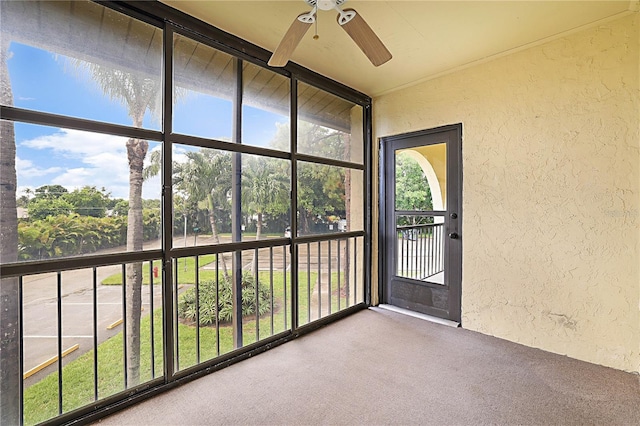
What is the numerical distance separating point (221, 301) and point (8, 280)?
129 centimetres

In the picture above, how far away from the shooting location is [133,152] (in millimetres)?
1979

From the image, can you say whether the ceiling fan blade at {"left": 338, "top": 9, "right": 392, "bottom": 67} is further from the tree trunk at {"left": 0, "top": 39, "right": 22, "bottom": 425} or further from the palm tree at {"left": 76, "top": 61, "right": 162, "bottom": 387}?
the tree trunk at {"left": 0, "top": 39, "right": 22, "bottom": 425}

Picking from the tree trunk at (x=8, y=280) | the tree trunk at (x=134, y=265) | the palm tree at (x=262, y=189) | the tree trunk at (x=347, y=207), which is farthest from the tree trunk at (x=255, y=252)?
the tree trunk at (x=8, y=280)

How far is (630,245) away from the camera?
2.18m

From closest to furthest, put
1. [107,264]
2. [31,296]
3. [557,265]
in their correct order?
[31,296], [107,264], [557,265]

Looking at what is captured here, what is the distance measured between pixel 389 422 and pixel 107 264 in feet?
6.24

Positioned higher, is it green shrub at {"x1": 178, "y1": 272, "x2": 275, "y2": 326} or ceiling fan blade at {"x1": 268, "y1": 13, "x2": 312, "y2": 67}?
ceiling fan blade at {"x1": 268, "y1": 13, "x2": 312, "y2": 67}

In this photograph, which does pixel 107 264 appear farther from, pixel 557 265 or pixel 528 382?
pixel 557 265

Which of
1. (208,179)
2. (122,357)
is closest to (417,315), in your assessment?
(208,179)

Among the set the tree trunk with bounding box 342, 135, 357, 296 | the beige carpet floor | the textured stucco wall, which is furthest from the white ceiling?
the beige carpet floor

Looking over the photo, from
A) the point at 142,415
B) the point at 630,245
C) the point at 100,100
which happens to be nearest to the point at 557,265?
the point at 630,245

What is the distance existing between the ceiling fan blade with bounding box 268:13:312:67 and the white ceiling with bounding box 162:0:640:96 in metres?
0.40

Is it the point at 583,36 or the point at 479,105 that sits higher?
the point at 583,36

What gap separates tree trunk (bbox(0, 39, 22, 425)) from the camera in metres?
1.57
